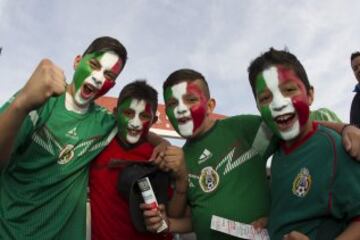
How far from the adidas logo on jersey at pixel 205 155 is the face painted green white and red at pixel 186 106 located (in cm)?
15

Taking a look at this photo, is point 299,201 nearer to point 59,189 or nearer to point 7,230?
point 59,189

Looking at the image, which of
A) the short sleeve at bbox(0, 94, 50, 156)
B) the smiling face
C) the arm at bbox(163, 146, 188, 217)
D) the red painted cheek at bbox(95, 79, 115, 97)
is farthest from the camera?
the smiling face

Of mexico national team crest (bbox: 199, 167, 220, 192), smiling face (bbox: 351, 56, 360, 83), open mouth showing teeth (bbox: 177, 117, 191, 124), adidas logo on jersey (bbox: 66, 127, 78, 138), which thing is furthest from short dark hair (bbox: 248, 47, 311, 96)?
smiling face (bbox: 351, 56, 360, 83)

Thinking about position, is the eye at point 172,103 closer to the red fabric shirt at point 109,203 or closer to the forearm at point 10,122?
the red fabric shirt at point 109,203

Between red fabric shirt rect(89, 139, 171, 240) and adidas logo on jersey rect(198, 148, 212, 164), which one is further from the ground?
adidas logo on jersey rect(198, 148, 212, 164)

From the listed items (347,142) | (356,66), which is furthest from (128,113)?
(356,66)

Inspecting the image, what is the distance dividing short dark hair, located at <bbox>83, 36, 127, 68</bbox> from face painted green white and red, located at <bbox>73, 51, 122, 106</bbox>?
34 millimetres

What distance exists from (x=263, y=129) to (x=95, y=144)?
1.09 meters

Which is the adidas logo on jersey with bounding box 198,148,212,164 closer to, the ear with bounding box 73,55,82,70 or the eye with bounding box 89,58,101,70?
the eye with bounding box 89,58,101,70

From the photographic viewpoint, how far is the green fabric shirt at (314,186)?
174 cm

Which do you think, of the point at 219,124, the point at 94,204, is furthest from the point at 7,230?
the point at 219,124

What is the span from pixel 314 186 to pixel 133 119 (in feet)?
4.25

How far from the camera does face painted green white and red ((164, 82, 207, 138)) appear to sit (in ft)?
8.05

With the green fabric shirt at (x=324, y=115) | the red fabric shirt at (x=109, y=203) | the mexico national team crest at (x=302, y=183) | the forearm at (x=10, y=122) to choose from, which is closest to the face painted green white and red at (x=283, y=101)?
the mexico national team crest at (x=302, y=183)
